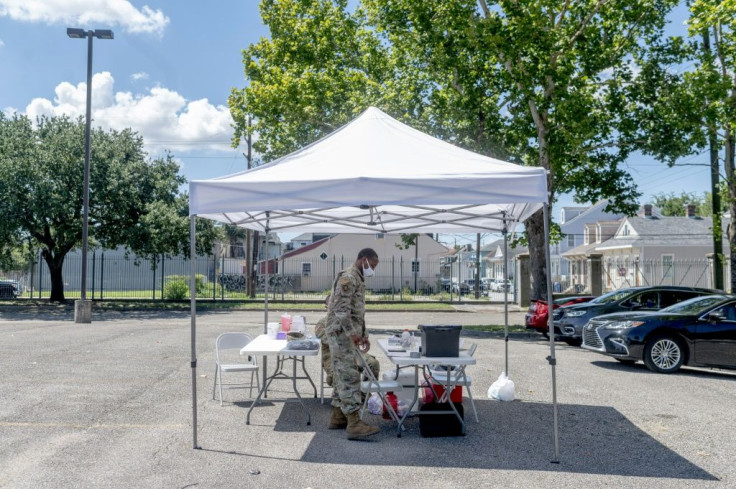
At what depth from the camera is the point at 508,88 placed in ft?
65.2

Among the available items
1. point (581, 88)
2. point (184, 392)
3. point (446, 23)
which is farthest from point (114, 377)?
point (581, 88)

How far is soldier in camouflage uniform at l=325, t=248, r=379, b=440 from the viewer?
7.15m

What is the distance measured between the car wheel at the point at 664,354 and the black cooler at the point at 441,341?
6.01m

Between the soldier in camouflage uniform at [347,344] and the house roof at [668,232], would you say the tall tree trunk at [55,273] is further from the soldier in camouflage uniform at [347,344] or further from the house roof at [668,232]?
the house roof at [668,232]

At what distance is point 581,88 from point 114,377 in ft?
50.2

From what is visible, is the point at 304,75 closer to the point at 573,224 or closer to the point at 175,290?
the point at 175,290

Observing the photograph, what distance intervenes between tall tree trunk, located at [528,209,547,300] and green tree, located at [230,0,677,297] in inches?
1.4

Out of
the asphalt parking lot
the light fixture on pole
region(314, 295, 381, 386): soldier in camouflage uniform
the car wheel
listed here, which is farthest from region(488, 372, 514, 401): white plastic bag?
the light fixture on pole

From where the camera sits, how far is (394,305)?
111 feet

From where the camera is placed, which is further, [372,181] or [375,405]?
[375,405]

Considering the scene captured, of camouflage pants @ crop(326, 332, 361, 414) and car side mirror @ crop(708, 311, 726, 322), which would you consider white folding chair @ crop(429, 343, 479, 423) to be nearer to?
camouflage pants @ crop(326, 332, 361, 414)

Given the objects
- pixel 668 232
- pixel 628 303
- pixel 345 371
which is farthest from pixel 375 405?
pixel 668 232

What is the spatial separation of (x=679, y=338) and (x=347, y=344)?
729 cm

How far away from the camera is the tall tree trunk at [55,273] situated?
32281mm
